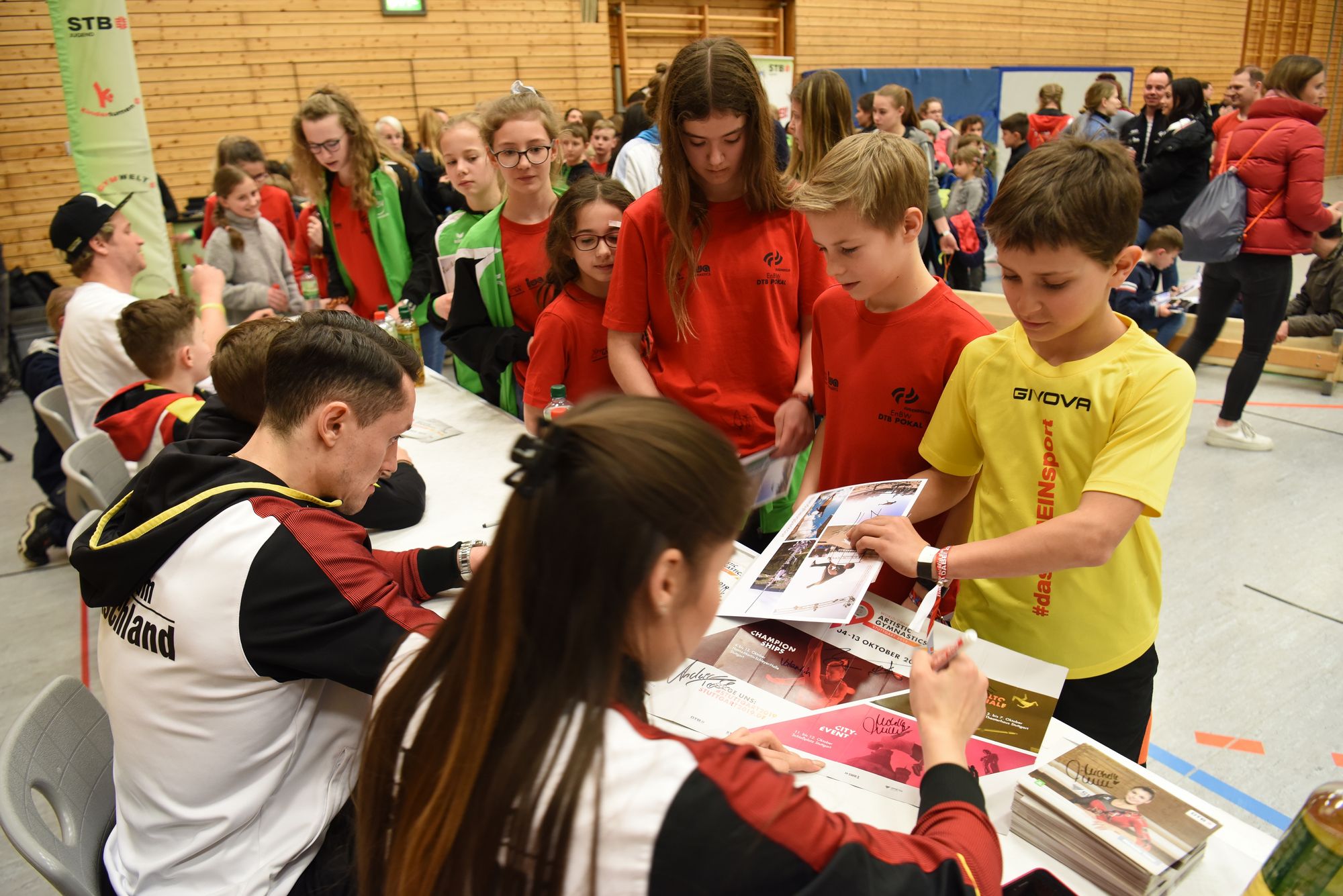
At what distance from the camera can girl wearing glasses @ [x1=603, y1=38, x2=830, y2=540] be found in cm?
184

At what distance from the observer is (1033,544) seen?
123 cm

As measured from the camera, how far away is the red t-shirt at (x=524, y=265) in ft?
8.52

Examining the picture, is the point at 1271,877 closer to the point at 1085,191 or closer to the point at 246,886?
the point at 1085,191

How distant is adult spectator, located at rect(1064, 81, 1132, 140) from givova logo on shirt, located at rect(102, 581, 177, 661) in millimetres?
7364

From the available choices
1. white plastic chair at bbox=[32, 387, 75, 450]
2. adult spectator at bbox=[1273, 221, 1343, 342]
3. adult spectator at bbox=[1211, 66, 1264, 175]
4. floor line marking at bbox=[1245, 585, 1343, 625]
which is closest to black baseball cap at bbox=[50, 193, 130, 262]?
white plastic chair at bbox=[32, 387, 75, 450]

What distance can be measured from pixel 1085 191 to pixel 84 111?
15.2ft

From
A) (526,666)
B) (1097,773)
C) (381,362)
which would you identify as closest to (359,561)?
(381,362)

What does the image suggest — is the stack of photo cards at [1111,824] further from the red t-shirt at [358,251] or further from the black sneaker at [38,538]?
the black sneaker at [38,538]

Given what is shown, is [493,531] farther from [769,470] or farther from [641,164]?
[641,164]

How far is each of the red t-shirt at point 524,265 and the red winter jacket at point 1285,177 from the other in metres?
3.31

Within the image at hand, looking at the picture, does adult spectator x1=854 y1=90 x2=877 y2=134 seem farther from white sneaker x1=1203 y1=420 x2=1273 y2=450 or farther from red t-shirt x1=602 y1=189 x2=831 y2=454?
red t-shirt x1=602 y1=189 x2=831 y2=454

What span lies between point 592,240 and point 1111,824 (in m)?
1.76

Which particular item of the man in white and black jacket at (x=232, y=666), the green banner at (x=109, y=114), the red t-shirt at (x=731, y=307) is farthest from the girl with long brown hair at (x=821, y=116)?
the green banner at (x=109, y=114)

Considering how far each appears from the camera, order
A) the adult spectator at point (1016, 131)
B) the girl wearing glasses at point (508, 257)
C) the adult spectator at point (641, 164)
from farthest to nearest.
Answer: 1. the adult spectator at point (1016, 131)
2. the adult spectator at point (641, 164)
3. the girl wearing glasses at point (508, 257)
